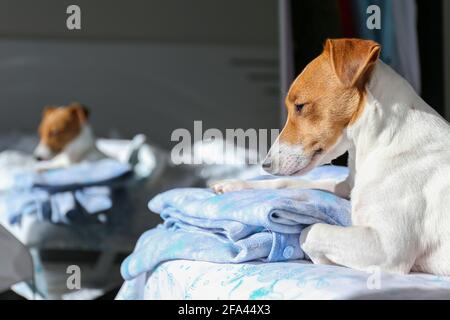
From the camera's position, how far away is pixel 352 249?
3.80 feet

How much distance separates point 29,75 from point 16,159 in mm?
1065

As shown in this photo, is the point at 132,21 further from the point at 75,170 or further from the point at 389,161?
the point at 389,161

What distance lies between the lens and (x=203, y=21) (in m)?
4.40

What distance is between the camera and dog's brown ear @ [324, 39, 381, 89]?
1194mm

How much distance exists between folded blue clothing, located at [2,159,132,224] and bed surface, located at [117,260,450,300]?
1.40 meters

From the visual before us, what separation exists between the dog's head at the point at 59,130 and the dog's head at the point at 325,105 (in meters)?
2.56

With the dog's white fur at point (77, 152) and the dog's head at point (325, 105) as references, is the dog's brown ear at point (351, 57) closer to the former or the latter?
the dog's head at point (325, 105)

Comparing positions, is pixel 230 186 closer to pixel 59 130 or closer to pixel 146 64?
pixel 59 130

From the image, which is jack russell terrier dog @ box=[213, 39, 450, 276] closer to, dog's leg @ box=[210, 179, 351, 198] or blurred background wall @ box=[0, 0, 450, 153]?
dog's leg @ box=[210, 179, 351, 198]

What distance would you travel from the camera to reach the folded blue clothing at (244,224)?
126cm

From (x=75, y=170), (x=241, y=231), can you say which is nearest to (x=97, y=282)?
(x=75, y=170)

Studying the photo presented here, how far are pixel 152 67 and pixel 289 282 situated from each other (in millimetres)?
3467

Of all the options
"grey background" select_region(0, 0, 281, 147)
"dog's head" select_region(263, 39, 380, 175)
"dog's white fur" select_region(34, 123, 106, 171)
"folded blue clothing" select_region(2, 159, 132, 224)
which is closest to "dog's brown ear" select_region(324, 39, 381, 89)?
"dog's head" select_region(263, 39, 380, 175)

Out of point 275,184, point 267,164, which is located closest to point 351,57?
point 267,164
